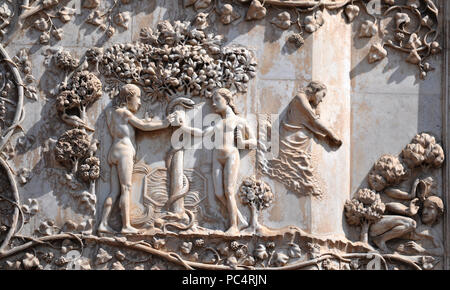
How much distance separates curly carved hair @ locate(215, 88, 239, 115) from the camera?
48.4ft

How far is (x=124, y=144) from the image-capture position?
577 inches

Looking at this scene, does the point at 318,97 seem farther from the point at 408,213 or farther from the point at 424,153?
the point at 408,213

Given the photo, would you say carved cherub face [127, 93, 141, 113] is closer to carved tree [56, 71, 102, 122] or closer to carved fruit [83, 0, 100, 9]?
carved tree [56, 71, 102, 122]

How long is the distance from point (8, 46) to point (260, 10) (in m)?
2.86

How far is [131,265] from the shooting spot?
14.5 m

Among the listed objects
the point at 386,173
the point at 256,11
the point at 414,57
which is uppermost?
the point at 256,11

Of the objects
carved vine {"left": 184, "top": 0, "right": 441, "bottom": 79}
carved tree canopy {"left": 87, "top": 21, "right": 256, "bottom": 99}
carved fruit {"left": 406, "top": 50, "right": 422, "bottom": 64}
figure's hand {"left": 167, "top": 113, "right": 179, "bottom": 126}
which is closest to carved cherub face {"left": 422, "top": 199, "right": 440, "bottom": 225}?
carved vine {"left": 184, "top": 0, "right": 441, "bottom": 79}

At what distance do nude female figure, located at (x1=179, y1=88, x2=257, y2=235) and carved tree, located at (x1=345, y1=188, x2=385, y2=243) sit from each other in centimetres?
121

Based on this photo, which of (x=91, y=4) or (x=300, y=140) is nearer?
(x=300, y=140)

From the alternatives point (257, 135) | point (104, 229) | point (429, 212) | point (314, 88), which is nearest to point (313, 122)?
point (314, 88)

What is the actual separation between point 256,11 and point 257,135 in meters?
1.40

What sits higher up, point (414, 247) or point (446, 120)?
point (446, 120)

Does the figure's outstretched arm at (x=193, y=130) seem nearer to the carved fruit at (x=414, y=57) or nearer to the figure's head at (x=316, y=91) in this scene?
the figure's head at (x=316, y=91)

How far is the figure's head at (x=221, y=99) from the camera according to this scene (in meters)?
14.7
